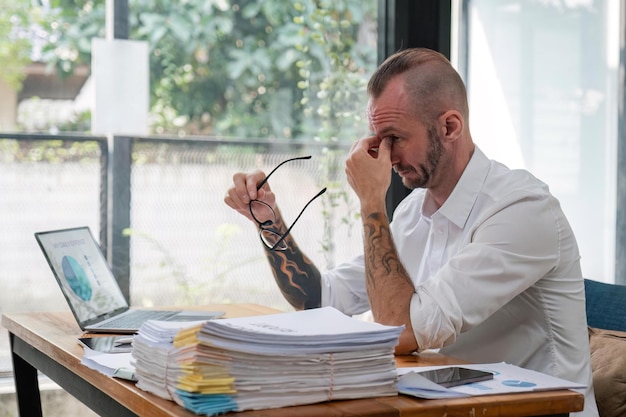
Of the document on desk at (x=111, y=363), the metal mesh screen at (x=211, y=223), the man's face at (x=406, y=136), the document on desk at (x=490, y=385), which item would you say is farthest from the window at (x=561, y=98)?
the document on desk at (x=111, y=363)

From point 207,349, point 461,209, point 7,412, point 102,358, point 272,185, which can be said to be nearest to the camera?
point 207,349

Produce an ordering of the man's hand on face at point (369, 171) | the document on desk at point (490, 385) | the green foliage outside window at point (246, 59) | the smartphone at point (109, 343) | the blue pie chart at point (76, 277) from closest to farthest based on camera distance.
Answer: the document on desk at point (490, 385)
the smartphone at point (109, 343)
the man's hand on face at point (369, 171)
the blue pie chart at point (76, 277)
the green foliage outside window at point (246, 59)

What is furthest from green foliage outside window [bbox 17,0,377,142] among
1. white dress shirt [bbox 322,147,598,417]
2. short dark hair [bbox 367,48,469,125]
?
Answer: white dress shirt [bbox 322,147,598,417]

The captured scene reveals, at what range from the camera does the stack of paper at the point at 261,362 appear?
1157 mm

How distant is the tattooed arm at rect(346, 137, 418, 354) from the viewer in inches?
68.2

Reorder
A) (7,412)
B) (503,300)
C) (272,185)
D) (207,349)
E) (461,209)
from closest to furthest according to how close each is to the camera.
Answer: (207,349) → (503,300) → (461,209) → (7,412) → (272,185)

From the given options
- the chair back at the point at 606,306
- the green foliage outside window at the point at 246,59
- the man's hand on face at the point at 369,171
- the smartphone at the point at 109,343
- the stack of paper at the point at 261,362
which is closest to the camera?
the stack of paper at the point at 261,362

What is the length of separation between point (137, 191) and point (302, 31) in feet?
2.60

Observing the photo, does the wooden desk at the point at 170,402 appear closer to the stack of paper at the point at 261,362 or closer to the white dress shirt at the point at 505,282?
the stack of paper at the point at 261,362

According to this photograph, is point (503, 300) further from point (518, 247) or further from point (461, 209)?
point (461, 209)

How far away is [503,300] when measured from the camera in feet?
5.78

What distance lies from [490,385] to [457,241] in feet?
2.09

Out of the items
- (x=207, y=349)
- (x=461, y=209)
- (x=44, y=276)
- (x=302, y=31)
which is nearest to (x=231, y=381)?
(x=207, y=349)

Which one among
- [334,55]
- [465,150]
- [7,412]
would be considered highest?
[334,55]
